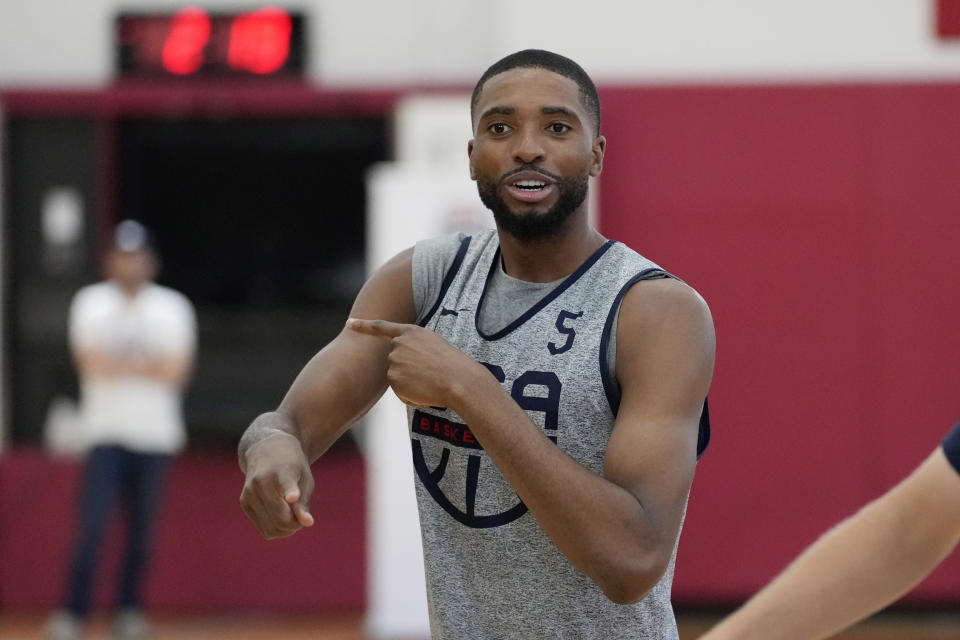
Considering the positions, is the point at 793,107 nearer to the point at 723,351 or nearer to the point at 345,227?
the point at 723,351

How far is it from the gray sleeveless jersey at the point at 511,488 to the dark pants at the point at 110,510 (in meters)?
4.18

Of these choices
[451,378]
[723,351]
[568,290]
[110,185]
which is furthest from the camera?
[110,185]

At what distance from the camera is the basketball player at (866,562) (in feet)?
4.00

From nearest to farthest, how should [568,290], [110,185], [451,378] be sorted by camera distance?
[451,378], [568,290], [110,185]

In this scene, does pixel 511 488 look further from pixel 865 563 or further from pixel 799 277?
pixel 799 277

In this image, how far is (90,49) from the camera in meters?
7.54

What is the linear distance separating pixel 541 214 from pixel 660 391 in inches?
11.0

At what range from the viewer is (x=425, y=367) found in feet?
5.47

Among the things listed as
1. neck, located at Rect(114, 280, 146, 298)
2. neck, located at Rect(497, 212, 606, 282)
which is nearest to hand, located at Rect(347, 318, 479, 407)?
neck, located at Rect(497, 212, 606, 282)

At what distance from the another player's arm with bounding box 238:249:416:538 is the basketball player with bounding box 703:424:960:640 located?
0.59m

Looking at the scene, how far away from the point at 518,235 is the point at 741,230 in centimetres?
500

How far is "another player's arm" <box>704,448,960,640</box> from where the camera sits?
1220 millimetres

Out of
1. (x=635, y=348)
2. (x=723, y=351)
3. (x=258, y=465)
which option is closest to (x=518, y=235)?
(x=635, y=348)

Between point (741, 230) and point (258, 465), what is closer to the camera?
point (258, 465)
